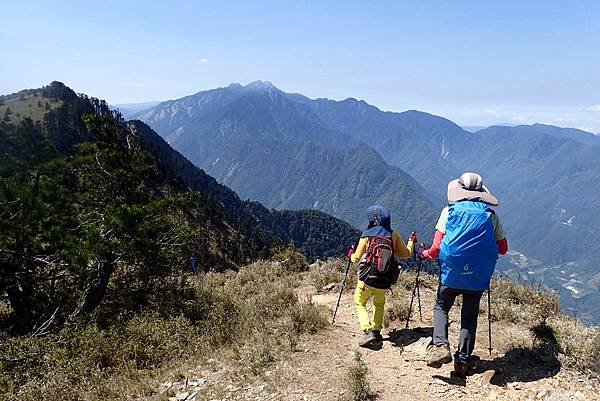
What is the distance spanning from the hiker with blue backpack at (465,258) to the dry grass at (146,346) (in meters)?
2.48

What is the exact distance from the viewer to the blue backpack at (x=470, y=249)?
224 inches

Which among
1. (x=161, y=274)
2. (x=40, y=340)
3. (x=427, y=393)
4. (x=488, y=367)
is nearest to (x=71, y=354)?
(x=40, y=340)

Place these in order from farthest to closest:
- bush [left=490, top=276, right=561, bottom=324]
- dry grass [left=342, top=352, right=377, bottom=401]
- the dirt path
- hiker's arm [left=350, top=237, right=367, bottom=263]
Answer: bush [left=490, top=276, right=561, bottom=324] < hiker's arm [left=350, top=237, right=367, bottom=263] < the dirt path < dry grass [left=342, top=352, right=377, bottom=401]

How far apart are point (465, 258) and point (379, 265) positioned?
1.52 m

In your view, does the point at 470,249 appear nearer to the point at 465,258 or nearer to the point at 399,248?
the point at 465,258

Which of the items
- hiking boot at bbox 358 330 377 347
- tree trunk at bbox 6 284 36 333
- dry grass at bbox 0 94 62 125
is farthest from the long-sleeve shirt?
dry grass at bbox 0 94 62 125

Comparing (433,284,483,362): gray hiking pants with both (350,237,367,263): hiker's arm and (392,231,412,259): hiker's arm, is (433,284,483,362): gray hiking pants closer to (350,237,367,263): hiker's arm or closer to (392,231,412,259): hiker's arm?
(392,231,412,259): hiker's arm

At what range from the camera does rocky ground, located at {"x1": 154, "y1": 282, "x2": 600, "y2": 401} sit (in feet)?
17.8

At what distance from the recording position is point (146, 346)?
7.49 meters

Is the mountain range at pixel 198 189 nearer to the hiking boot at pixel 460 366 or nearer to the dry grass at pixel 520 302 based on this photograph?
the hiking boot at pixel 460 366

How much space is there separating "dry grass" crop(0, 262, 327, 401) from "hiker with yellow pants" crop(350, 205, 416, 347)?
42.3 inches

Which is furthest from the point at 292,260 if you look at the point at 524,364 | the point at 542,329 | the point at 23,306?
the point at 524,364

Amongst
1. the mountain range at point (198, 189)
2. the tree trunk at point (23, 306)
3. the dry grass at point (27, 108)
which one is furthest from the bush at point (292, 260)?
the dry grass at point (27, 108)

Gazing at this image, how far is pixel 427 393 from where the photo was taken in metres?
5.45
